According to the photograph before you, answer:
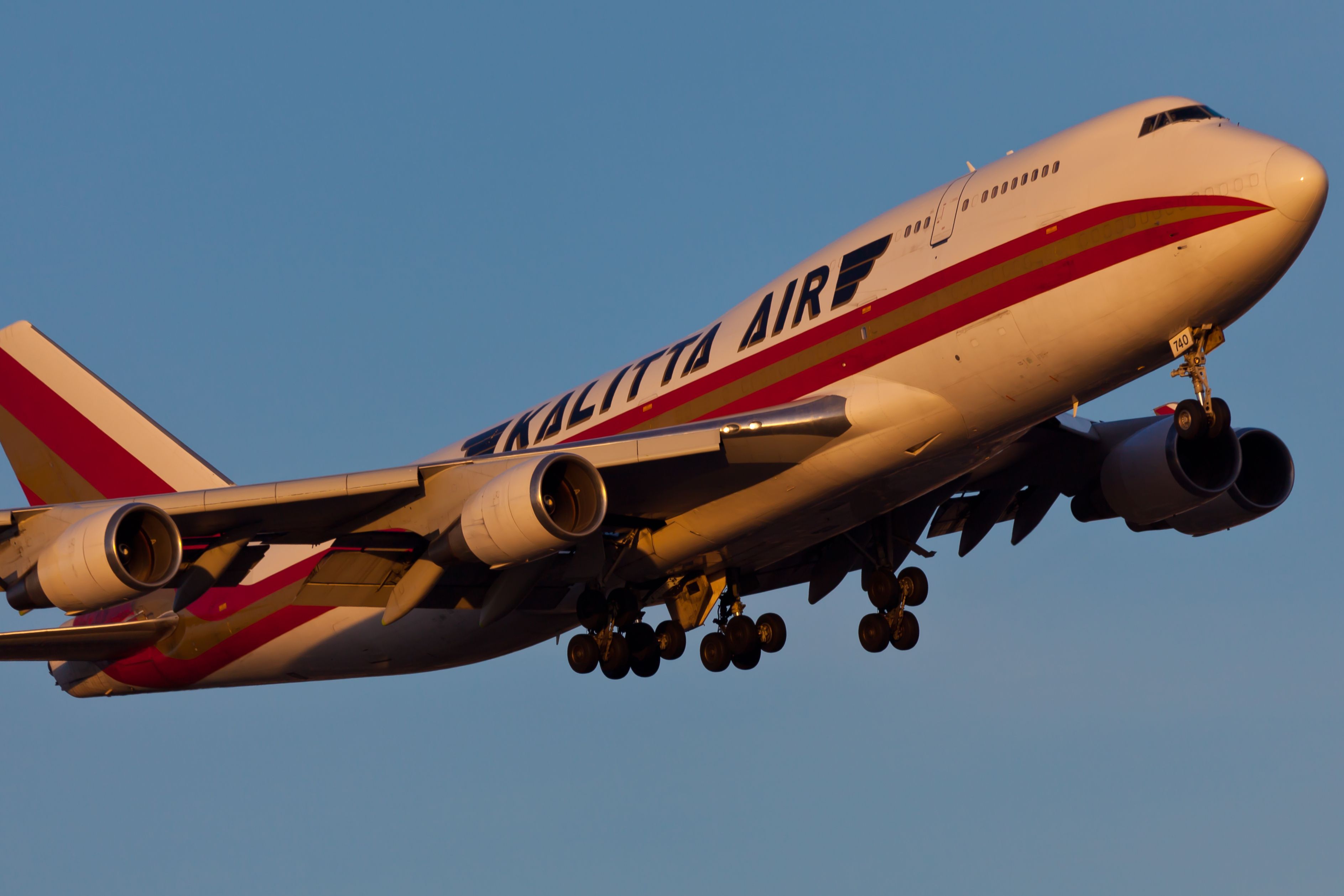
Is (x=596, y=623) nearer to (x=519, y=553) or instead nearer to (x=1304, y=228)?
(x=519, y=553)

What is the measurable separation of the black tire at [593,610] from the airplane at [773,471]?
6 cm

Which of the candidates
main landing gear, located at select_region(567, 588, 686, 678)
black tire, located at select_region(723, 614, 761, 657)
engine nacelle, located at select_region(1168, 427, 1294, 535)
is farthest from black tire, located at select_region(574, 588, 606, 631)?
engine nacelle, located at select_region(1168, 427, 1294, 535)

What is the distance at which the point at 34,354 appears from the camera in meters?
33.2

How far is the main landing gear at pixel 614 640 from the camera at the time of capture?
90.4 ft

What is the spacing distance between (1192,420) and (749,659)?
10.8 m

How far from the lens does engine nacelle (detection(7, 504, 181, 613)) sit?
21.9 m

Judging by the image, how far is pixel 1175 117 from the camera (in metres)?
21.3

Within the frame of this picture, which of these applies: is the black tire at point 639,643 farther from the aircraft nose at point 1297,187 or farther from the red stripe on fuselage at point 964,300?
the aircraft nose at point 1297,187

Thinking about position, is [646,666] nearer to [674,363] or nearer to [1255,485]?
[674,363]

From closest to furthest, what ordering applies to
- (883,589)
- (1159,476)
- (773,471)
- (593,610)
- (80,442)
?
(773,471) → (593,610) → (1159,476) → (883,589) → (80,442)

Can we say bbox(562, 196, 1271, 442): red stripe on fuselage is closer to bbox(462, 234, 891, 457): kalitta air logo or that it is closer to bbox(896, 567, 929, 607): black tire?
bbox(462, 234, 891, 457): kalitta air logo

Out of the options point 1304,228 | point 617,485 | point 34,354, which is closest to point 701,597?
point 617,485

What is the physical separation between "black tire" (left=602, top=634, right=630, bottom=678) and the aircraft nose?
13754 mm

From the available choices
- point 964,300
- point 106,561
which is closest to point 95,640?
point 106,561
